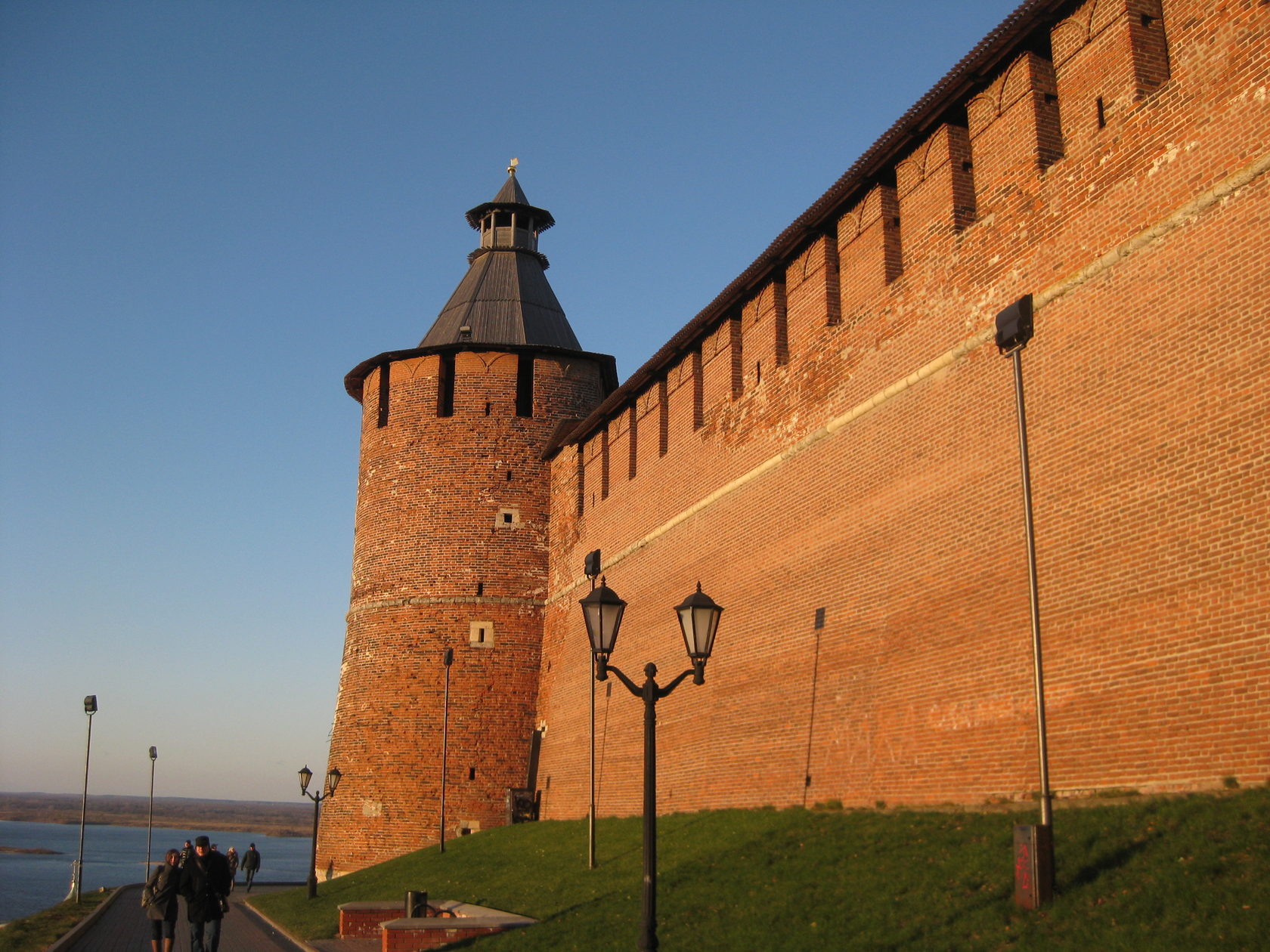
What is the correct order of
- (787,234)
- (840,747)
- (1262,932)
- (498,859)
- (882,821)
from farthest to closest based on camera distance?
(498,859) < (787,234) < (840,747) < (882,821) < (1262,932)

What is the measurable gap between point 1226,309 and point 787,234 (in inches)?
275

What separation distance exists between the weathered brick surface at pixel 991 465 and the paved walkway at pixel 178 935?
5.15m

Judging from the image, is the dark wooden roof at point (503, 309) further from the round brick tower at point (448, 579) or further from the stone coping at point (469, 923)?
the stone coping at point (469, 923)

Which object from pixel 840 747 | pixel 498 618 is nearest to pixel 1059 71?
pixel 840 747

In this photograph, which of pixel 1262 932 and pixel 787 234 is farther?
pixel 787 234

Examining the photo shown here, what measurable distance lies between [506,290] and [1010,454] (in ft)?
59.8

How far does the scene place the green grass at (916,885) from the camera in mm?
6620

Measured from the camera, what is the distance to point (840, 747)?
492 inches

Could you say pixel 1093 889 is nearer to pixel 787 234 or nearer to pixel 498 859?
pixel 787 234

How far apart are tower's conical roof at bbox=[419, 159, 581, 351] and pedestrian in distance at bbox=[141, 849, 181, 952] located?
15693 millimetres

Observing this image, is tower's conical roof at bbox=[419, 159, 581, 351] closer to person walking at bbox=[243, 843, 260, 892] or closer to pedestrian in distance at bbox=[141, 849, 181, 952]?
person walking at bbox=[243, 843, 260, 892]

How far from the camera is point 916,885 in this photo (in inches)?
336

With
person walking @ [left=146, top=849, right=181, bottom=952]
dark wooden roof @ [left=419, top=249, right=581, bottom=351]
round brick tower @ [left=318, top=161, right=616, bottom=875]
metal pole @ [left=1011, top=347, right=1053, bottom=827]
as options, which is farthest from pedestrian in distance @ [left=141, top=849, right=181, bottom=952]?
dark wooden roof @ [left=419, top=249, right=581, bottom=351]

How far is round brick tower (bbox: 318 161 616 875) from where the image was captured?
23.0 metres
